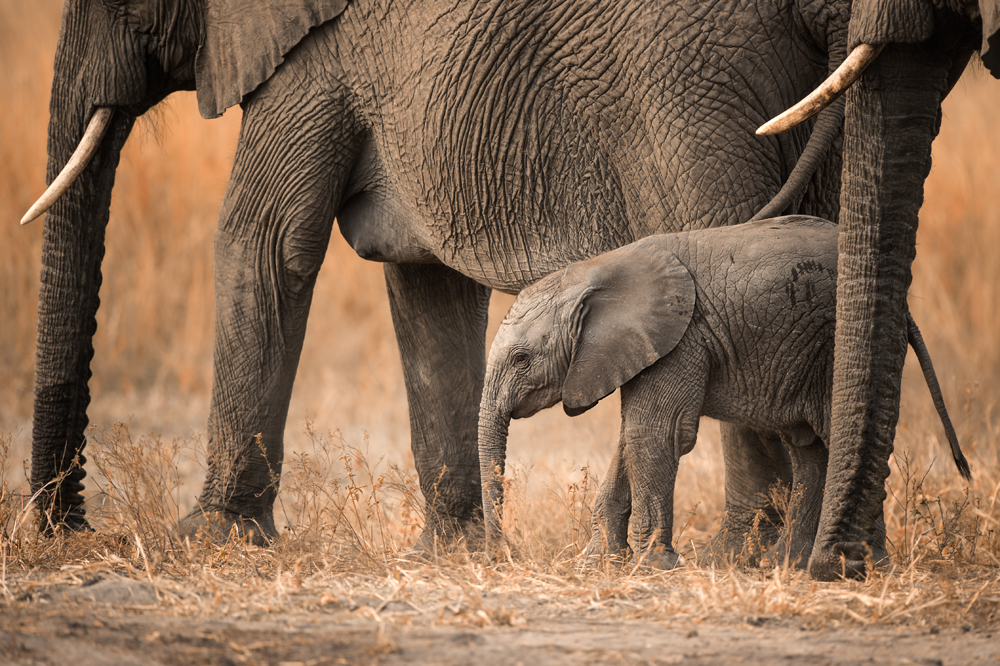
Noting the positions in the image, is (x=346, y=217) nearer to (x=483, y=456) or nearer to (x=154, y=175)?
(x=483, y=456)

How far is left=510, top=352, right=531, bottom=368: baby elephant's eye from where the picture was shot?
337 cm

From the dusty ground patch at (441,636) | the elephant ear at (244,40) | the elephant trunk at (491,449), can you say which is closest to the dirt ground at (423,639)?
the dusty ground patch at (441,636)

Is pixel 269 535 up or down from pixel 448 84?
down

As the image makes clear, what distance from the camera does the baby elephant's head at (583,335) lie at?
3262 millimetres

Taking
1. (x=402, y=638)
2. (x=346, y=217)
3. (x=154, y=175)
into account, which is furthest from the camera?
(x=154, y=175)

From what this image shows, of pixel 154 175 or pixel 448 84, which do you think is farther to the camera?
pixel 154 175

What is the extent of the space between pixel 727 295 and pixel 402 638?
1.27m

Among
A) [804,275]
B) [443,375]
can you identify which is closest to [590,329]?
[804,275]

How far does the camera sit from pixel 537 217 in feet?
12.3

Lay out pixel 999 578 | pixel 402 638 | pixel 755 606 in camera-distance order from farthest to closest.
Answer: pixel 999 578, pixel 755 606, pixel 402 638

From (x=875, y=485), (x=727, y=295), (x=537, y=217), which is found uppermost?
(x=537, y=217)

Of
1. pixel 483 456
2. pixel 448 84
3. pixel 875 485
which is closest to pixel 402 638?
pixel 483 456

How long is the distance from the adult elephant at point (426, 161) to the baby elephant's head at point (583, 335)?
28 centimetres

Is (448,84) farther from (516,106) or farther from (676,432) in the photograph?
(676,432)
